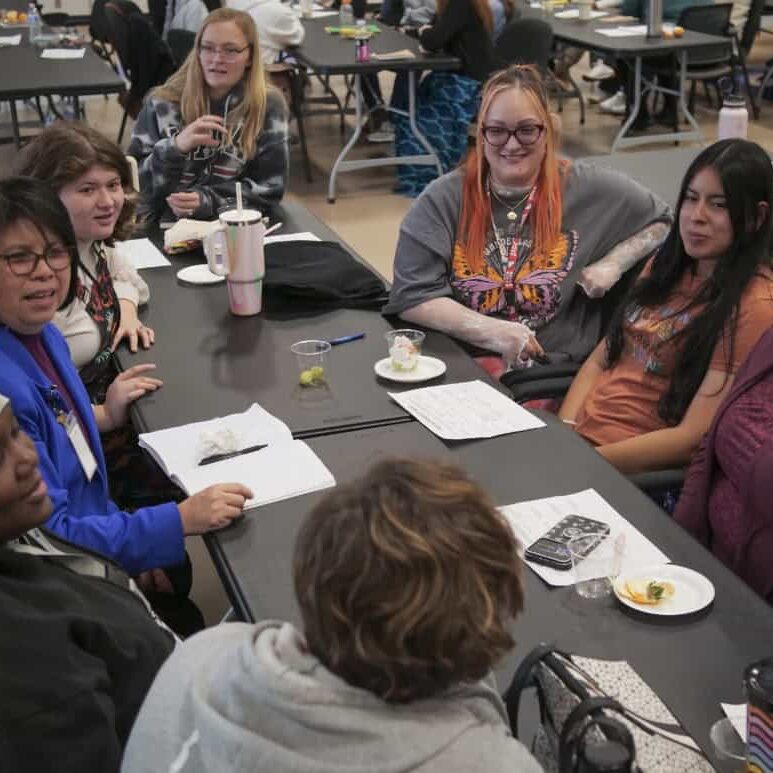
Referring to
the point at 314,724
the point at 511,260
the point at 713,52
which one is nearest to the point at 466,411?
the point at 511,260

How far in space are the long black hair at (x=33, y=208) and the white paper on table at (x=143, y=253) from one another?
96 centimetres

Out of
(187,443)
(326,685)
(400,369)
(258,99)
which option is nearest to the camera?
(326,685)

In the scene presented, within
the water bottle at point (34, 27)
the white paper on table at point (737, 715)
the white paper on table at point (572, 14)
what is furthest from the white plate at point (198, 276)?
the white paper on table at point (572, 14)

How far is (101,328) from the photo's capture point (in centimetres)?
254

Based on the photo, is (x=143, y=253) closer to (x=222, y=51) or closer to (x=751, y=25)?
(x=222, y=51)

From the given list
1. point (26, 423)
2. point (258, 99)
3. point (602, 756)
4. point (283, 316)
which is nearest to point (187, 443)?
point (26, 423)

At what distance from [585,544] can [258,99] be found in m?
2.32

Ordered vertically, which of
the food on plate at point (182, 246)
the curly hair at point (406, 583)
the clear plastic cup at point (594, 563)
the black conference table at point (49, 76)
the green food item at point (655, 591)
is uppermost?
the curly hair at point (406, 583)

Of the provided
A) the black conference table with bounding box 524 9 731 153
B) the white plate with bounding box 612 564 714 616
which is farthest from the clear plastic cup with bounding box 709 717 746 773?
the black conference table with bounding box 524 9 731 153

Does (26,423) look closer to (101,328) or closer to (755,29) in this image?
(101,328)

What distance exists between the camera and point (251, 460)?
200 centimetres

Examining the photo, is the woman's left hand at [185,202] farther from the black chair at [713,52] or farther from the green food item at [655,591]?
the black chair at [713,52]

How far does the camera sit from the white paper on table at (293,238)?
3.17m

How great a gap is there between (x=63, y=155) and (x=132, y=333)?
1.41ft
